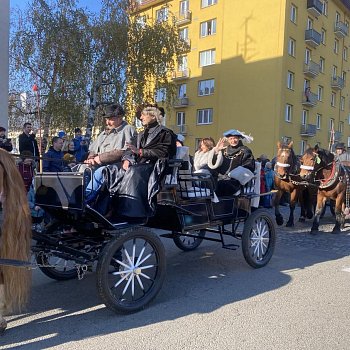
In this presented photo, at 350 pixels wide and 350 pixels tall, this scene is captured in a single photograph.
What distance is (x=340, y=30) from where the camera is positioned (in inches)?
1446

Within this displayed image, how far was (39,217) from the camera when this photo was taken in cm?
478

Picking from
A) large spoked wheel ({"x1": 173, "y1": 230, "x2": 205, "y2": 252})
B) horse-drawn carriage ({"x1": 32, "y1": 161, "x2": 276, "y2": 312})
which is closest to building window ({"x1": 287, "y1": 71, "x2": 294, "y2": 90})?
large spoked wheel ({"x1": 173, "y1": 230, "x2": 205, "y2": 252})

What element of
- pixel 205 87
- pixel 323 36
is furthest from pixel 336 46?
pixel 205 87

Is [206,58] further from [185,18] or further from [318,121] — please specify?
[318,121]

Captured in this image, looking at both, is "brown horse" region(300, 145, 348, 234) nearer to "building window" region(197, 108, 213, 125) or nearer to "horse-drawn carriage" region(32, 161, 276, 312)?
"horse-drawn carriage" region(32, 161, 276, 312)

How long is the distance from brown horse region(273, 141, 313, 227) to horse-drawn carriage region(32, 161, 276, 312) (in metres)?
4.44

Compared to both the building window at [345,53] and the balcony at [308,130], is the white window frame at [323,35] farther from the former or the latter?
the balcony at [308,130]

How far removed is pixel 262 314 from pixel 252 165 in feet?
8.68

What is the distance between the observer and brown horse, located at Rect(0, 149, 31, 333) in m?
3.31

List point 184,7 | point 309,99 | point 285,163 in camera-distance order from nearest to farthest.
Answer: point 285,163 < point 309,99 < point 184,7

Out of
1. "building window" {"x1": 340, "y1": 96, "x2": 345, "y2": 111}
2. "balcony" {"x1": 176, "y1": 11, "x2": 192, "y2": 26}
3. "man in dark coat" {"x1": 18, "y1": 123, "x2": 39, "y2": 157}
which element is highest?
"balcony" {"x1": 176, "y1": 11, "x2": 192, "y2": 26}

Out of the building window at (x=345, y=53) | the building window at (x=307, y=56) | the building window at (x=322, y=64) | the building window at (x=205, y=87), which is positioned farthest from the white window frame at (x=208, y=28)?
the building window at (x=345, y=53)

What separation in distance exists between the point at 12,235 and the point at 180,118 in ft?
110

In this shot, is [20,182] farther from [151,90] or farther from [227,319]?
[151,90]
